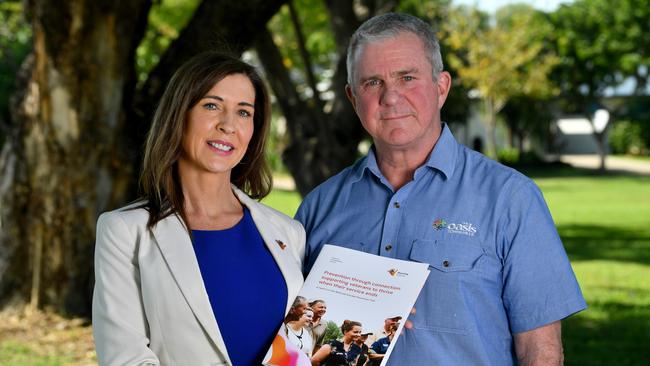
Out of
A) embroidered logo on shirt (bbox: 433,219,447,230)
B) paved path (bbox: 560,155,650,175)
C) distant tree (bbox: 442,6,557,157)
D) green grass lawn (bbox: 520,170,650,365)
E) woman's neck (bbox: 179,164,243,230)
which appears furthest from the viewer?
paved path (bbox: 560,155,650,175)

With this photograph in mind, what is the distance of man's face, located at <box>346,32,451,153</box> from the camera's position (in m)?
3.04

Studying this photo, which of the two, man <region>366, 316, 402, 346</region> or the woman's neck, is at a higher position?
the woman's neck

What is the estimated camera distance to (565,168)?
1644 inches

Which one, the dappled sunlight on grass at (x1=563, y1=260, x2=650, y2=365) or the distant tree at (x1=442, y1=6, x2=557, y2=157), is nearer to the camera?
the dappled sunlight on grass at (x1=563, y1=260, x2=650, y2=365)

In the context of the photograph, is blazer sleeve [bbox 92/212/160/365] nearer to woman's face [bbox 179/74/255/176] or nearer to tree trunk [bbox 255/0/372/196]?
woman's face [bbox 179/74/255/176]

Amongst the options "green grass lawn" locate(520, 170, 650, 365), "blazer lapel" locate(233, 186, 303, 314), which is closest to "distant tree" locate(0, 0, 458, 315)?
"green grass lawn" locate(520, 170, 650, 365)

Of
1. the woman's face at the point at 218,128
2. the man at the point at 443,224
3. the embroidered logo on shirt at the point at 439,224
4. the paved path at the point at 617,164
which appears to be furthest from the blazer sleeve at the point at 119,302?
the paved path at the point at 617,164

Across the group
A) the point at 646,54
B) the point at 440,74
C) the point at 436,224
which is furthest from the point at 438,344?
the point at 646,54

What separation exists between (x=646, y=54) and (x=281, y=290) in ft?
119

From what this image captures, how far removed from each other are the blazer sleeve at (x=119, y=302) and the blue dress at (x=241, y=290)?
0.24 m

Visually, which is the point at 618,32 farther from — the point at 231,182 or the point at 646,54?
the point at 231,182

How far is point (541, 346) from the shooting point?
2887 millimetres

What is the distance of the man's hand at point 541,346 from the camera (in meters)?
2.86

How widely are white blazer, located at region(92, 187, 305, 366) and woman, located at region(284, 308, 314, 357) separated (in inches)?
8.6
